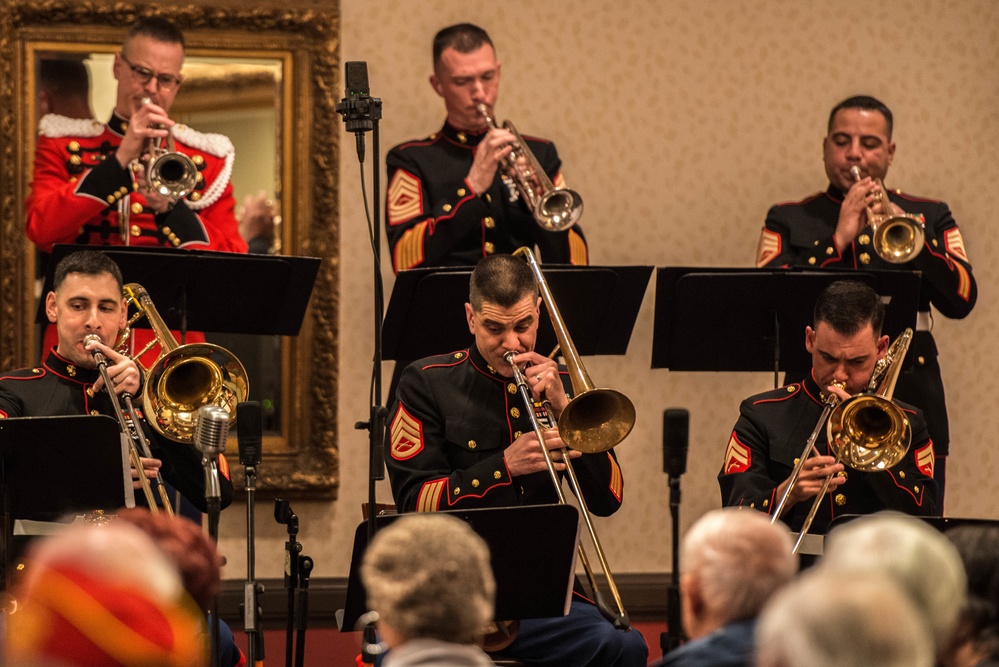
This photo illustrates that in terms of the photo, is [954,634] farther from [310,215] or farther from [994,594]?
[310,215]

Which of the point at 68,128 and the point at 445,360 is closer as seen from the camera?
the point at 445,360

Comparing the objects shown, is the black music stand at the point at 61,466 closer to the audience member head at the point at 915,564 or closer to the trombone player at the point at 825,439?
the trombone player at the point at 825,439

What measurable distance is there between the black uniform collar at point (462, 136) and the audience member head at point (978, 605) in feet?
9.63

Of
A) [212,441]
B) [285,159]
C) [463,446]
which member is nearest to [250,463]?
[212,441]

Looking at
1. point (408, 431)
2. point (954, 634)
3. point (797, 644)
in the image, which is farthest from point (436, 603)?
point (408, 431)

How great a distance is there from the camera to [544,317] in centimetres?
458

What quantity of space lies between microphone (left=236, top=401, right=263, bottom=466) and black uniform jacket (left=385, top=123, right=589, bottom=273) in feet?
4.89

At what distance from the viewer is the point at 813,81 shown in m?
6.48

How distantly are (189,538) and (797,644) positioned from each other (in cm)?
110

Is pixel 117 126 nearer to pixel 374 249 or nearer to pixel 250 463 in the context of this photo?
pixel 374 249

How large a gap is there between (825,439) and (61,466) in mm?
2157

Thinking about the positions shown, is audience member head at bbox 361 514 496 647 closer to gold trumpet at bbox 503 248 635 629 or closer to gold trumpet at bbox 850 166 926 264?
gold trumpet at bbox 503 248 635 629

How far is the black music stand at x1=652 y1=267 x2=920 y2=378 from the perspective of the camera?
4.54 m

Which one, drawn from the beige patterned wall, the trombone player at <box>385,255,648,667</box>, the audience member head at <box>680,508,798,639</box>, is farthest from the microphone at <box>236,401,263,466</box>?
the beige patterned wall
